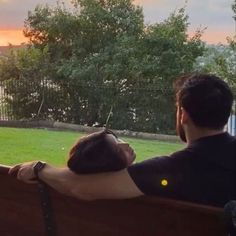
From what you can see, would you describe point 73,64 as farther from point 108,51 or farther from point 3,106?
point 3,106

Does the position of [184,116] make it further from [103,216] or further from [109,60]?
[109,60]

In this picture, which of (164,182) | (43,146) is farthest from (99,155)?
(43,146)

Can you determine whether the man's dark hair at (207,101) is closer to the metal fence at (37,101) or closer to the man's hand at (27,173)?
the man's hand at (27,173)

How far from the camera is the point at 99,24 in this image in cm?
692

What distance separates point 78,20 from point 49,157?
10.0ft

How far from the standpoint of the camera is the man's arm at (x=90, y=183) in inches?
46.6

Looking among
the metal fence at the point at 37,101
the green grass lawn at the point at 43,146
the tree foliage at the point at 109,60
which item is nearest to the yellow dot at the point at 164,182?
the green grass lawn at the point at 43,146

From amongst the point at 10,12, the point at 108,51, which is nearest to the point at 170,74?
the point at 108,51

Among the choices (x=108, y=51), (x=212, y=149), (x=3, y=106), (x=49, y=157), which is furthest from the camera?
(x=3, y=106)

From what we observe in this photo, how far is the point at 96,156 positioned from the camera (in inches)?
48.6

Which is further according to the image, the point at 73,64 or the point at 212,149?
the point at 73,64

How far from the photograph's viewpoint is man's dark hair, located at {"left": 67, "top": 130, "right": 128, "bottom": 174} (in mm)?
1207

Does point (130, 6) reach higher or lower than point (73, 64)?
higher

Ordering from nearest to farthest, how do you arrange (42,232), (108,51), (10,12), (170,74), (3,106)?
(42,232), (10,12), (170,74), (108,51), (3,106)
